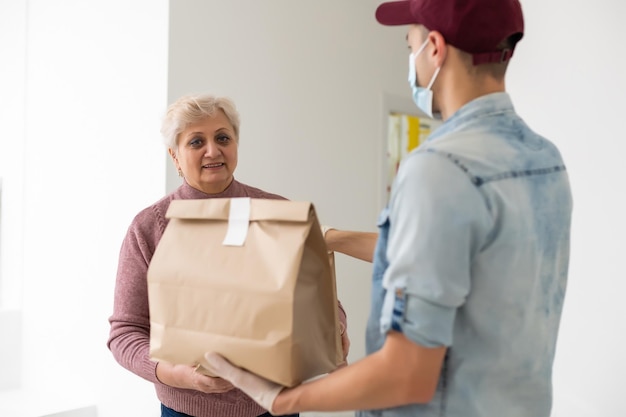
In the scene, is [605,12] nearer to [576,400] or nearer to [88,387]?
[576,400]

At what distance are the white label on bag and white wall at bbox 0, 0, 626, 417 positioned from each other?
1251 mm

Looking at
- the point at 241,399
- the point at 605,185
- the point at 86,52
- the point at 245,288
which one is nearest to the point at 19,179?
the point at 86,52

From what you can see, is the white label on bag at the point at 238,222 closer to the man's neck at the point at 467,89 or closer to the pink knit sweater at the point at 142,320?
the man's neck at the point at 467,89

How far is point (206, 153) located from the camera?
155 centimetres

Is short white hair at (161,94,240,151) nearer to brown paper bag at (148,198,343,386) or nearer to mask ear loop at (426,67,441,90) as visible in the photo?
brown paper bag at (148,198,343,386)

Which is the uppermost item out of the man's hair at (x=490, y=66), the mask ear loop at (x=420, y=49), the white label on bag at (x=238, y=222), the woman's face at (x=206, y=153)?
the mask ear loop at (x=420, y=49)

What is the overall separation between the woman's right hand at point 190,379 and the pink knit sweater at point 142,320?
0.09 m

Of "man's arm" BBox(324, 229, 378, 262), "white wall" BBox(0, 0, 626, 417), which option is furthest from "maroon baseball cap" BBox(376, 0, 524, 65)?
"white wall" BBox(0, 0, 626, 417)

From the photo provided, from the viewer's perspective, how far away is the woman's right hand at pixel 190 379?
1.16 meters

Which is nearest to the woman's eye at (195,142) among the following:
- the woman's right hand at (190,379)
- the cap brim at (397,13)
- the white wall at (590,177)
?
the woman's right hand at (190,379)

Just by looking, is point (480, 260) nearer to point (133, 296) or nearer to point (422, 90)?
point (422, 90)

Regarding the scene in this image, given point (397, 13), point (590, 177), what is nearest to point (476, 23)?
point (397, 13)

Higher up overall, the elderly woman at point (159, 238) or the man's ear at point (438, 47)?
the man's ear at point (438, 47)

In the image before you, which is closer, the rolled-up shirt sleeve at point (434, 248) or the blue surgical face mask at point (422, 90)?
the rolled-up shirt sleeve at point (434, 248)
